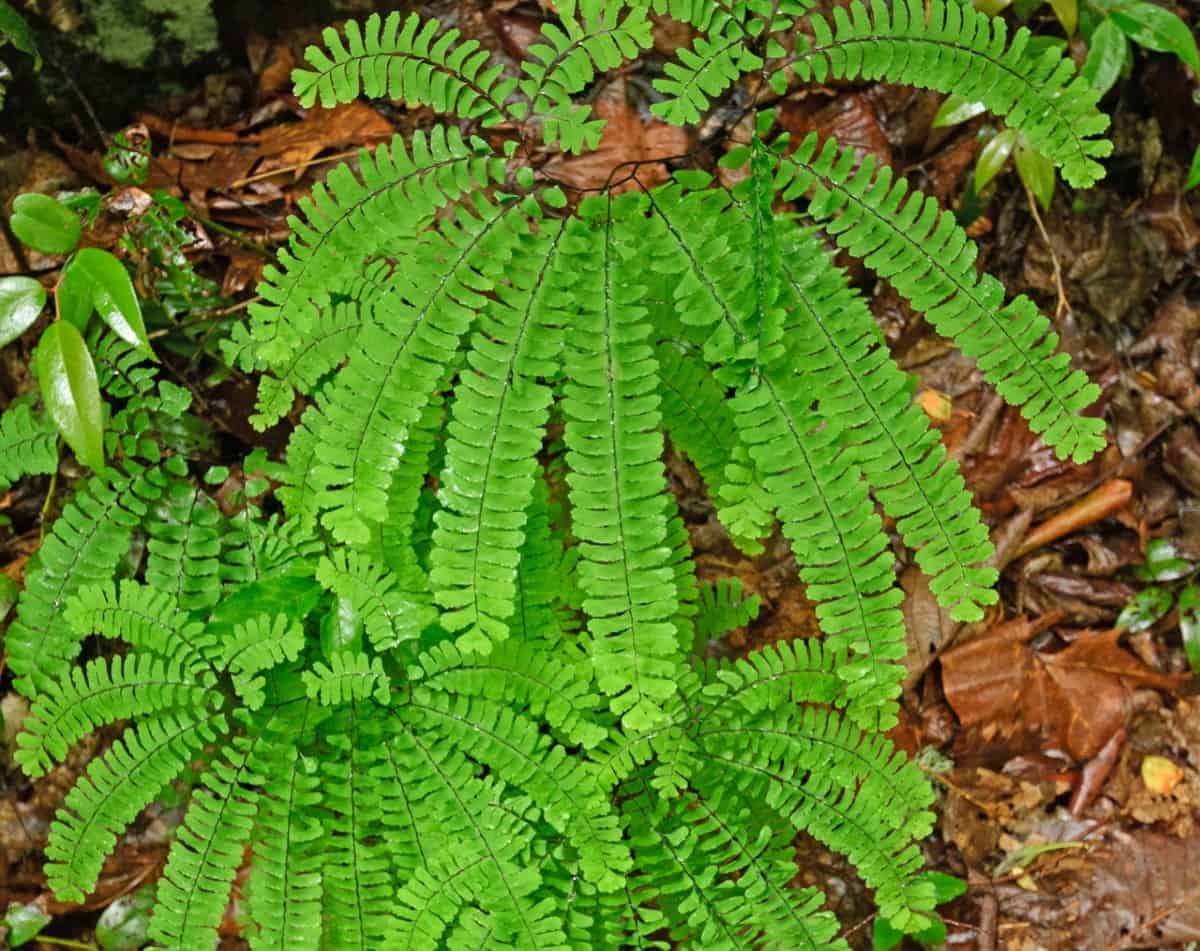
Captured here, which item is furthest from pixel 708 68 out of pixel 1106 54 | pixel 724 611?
pixel 1106 54

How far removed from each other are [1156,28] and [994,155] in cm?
55

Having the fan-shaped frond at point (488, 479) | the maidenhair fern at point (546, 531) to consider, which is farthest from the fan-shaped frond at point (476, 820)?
the fan-shaped frond at point (488, 479)

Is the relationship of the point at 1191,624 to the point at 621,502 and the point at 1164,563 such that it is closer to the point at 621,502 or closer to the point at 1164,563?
the point at 1164,563

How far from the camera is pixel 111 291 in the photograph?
2498 mm

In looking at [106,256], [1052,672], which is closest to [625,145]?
[106,256]

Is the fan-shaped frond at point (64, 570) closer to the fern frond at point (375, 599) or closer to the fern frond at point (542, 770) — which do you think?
the fern frond at point (375, 599)

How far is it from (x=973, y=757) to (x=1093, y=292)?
5.79 feet

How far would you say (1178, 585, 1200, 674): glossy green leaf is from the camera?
136 inches

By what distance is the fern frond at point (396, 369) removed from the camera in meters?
1.96

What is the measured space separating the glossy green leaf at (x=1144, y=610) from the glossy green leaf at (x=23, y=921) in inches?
149

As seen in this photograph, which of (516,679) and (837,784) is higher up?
(516,679)

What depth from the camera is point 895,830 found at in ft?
8.32

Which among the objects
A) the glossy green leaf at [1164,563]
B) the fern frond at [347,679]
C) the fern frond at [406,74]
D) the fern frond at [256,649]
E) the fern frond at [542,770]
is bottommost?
the glossy green leaf at [1164,563]

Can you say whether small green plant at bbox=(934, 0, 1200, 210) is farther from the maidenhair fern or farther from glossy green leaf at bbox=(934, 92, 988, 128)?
the maidenhair fern
